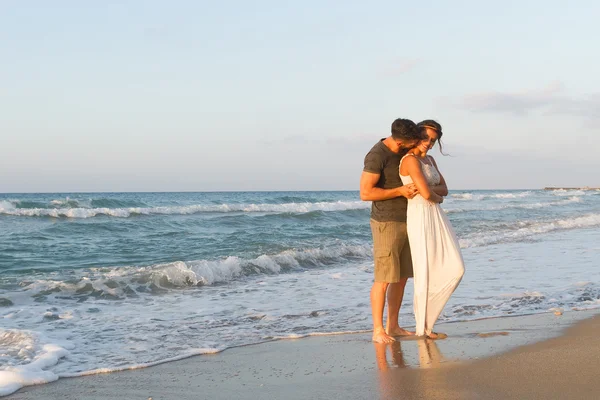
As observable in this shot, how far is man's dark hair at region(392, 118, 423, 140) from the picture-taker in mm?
4773

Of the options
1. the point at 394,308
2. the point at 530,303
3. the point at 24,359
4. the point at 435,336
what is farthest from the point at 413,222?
the point at 24,359

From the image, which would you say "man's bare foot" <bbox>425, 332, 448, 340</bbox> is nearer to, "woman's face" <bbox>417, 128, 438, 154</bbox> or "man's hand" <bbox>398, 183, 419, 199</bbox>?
"man's hand" <bbox>398, 183, 419, 199</bbox>

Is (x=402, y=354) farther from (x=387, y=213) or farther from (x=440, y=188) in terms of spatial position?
(x=440, y=188)

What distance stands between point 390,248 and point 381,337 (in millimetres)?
685

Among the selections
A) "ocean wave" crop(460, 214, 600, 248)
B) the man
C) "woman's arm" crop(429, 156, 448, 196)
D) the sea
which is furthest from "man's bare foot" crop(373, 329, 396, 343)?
"ocean wave" crop(460, 214, 600, 248)

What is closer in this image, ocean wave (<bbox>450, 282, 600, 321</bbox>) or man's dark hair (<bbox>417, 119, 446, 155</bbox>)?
man's dark hair (<bbox>417, 119, 446, 155</bbox>)

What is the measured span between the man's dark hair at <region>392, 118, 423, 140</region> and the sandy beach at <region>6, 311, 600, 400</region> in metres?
1.54

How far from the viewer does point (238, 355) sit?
4.85 m

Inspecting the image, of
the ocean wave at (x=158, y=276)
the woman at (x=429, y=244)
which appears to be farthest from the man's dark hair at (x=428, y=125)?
the ocean wave at (x=158, y=276)

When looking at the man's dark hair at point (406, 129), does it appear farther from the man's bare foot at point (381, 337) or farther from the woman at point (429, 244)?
the man's bare foot at point (381, 337)

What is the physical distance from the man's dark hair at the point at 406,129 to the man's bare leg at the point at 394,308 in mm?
1175

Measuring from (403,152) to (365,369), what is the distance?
1.73m

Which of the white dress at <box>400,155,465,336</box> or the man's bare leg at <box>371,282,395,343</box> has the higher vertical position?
the white dress at <box>400,155,465,336</box>

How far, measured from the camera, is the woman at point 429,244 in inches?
192
